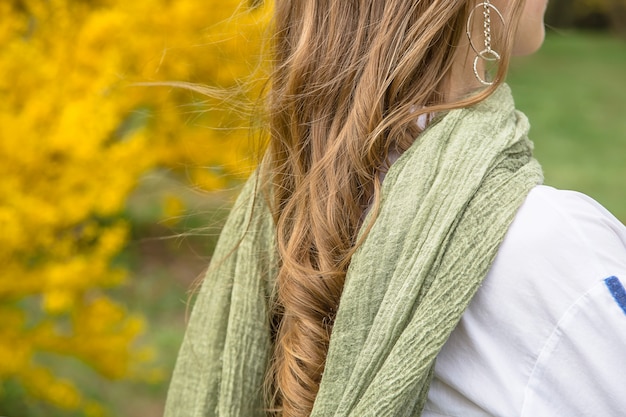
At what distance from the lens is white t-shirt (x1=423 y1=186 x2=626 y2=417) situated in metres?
1.00

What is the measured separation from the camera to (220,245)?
1445mm

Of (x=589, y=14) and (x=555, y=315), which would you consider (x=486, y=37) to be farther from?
(x=589, y=14)

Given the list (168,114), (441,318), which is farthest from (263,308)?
(168,114)

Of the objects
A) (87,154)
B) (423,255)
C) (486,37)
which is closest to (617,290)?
(423,255)

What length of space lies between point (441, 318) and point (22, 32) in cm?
239

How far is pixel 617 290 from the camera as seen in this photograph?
100 cm

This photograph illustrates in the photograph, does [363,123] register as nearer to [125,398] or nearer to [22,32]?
[22,32]

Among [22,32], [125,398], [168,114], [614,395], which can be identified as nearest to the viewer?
[614,395]

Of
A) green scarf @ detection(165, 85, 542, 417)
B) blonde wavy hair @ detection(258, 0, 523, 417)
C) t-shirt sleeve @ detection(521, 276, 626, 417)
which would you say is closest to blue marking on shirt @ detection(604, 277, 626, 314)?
t-shirt sleeve @ detection(521, 276, 626, 417)

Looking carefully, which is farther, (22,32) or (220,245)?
(22,32)

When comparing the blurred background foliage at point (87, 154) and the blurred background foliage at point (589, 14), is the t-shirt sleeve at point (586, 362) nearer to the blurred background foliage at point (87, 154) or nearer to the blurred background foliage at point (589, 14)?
the blurred background foliage at point (87, 154)

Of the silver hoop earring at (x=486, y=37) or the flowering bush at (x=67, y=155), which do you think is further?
the flowering bush at (x=67, y=155)

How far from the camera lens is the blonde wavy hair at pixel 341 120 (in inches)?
47.6

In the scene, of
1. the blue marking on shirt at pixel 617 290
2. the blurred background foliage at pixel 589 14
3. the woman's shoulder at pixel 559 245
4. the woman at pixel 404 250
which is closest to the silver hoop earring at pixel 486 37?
the woman at pixel 404 250
